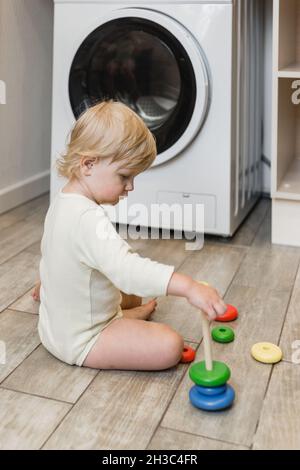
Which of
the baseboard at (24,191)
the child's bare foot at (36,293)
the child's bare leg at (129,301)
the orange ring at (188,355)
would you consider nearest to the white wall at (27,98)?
the baseboard at (24,191)

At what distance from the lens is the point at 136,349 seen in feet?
3.64

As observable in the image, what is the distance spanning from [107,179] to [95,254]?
0.48ft

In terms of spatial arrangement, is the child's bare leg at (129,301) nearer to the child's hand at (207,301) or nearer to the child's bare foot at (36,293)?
the child's bare foot at (36,293)

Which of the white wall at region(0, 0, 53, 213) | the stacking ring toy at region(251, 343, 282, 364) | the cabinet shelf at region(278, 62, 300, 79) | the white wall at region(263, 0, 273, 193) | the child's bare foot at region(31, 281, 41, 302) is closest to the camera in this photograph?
the stacking ring toy at region(251, 343, 282, 364)

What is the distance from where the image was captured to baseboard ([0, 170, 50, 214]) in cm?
207

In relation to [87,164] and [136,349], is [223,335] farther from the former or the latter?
→ [87,164]

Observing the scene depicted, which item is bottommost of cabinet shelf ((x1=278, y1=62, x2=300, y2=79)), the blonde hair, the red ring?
the red ring

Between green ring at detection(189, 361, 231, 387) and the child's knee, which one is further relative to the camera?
the child's knee

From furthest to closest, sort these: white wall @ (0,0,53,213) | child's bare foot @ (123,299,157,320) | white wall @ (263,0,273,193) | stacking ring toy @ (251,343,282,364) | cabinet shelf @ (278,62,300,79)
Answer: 1. white wall @ (263,0,273,193)
2. white wall @ (0,0,53,213)
3. cabinet shelf @ (278,62,300,79)
4. child's bare foot @ (123,299,157,320)
5. stacking ring toy @ (251,343,282,364)

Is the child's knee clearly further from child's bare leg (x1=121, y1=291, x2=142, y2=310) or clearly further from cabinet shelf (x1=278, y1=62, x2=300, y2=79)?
cabinet shelf (x1=278, y1=62, x2=300, y2=79)

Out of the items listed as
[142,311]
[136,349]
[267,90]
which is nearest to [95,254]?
[136,349]

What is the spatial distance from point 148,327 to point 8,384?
27cm

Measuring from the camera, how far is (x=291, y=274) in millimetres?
1583

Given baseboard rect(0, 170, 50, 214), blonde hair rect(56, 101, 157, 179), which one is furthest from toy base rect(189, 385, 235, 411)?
baseboard rect(0, 170, 50, 214)
